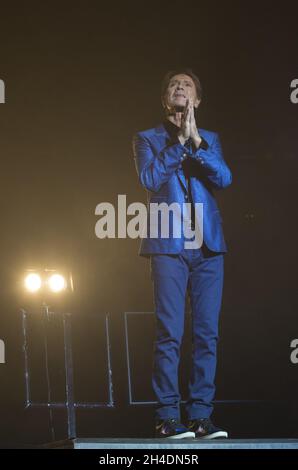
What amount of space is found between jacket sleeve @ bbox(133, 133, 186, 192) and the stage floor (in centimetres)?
123

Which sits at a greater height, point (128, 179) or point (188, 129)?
point (188, 129)

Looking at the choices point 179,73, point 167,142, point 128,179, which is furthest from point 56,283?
point 179,73

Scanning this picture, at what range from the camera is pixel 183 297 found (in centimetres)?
393

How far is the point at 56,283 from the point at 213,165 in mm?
974

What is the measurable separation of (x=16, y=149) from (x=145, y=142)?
0.86 m

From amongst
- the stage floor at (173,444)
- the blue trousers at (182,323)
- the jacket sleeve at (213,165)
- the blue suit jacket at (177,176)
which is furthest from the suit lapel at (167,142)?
the stage floor at (173,444)

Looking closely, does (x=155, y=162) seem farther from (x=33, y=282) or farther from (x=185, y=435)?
(x=185, y=435)

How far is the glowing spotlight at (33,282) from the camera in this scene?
169 inches

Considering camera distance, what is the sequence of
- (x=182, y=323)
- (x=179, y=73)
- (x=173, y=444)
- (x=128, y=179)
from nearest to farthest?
(x=173, y=444) → (x=182, y=323) → (x=179, y=73) → (x=128, y=179)

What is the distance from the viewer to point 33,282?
4305 millimetres

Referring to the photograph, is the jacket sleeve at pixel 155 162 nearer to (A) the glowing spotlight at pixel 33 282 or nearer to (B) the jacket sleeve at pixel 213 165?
(B) the jacket sleeve at pixel 213 165

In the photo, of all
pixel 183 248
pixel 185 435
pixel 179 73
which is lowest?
pixel 185 435
